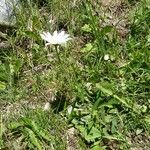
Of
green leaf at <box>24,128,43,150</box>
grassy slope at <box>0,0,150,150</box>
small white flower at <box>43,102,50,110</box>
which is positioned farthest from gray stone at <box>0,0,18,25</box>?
green leaf at <box>24,128,43,150</box>

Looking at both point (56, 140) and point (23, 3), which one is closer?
point (56, 140)

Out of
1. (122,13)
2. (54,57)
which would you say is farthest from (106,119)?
(122,13)

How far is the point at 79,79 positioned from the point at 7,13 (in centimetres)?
72

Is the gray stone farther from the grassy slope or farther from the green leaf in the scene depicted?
the green leaf

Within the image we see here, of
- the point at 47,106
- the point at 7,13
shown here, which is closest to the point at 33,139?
the point at 47,106

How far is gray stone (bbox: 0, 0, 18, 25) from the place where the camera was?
11.0 ft

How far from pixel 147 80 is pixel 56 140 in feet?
2.13

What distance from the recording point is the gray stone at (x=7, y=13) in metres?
3.35

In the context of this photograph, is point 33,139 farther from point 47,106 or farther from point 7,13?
point 7,13

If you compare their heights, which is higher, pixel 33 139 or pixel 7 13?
pixel 7 13

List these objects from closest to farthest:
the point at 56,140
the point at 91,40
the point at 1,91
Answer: the point at 56,140 → the point at 1,91 → the point at 91,40

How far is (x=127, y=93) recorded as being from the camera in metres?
2.96

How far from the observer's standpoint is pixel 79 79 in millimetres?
3049

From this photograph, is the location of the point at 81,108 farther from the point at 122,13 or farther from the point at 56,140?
the point at 122,13
